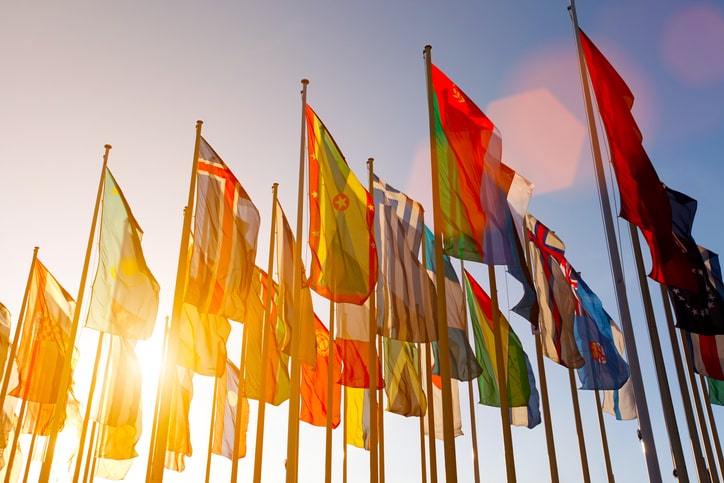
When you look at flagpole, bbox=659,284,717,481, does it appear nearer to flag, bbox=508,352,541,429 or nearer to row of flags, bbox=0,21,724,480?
row of flags, bbox=0,21,724,480

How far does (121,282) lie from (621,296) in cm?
1297

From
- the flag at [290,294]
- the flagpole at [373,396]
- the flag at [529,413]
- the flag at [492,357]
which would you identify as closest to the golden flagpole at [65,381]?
the flag at [290,294]

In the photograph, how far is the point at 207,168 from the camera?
1644 centimetres

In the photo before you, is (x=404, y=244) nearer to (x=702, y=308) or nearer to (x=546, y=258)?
(x=546, y=258)

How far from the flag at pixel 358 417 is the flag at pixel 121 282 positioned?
9.60m

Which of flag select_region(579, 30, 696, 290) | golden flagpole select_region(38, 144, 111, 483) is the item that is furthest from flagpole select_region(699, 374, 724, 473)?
golden flagpole select_region(38, 144, 111, 483)

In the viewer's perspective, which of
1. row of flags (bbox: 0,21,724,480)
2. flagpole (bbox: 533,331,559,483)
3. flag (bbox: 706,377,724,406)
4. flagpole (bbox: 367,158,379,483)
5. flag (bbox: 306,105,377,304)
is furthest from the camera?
flag (bbox: 706,377,724,406)

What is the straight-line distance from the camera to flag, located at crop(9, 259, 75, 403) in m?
22.2

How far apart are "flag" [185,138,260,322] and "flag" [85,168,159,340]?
2.92m

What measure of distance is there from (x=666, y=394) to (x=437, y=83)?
344 inches

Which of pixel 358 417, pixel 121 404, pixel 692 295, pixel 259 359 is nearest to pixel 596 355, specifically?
pixel 692 295

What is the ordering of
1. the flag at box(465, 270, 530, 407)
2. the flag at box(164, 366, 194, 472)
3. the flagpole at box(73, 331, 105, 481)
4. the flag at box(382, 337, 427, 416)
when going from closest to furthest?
the flag at box(382, 337, 427, 416), the flag at box(465, 270, 530, 407), the flagpole at box(73, 331, 105, 481), the flag at box(164, 366, 194, 472)

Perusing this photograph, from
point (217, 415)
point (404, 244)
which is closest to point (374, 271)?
point (404, 244)

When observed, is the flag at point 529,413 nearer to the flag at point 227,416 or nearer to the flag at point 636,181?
the flag at point 636,181
